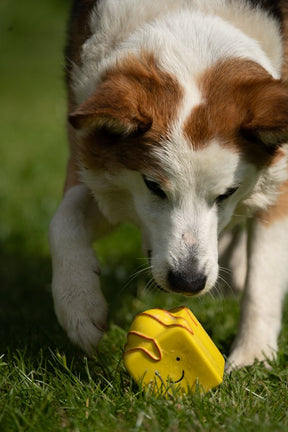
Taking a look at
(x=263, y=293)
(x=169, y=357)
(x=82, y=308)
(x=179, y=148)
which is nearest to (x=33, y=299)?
(x=82, y=308)

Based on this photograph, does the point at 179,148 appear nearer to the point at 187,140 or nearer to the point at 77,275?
the point at 187,140

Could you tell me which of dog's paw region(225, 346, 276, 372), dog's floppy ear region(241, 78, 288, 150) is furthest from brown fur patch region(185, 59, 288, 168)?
dog's paw region(225, 346, 276, 372)

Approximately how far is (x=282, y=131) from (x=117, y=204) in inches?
39.9

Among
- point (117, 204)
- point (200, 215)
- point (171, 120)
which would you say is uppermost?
point (171, 120)

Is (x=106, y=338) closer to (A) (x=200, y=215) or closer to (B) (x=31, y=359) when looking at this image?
(B) (x=31, y=359)

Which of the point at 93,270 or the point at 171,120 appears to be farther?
the point at 93,270

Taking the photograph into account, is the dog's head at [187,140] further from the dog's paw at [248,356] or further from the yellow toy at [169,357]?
the dog's paw at [248,356]

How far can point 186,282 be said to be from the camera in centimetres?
299

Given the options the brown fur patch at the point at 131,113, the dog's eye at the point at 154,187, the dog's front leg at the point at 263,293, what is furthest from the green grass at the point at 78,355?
the brown fur patch at the point at 131,113

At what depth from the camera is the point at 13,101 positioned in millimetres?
13258

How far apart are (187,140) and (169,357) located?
0.98m

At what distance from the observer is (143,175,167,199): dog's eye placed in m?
3.17

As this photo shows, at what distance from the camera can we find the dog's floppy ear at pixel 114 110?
9.33 feet

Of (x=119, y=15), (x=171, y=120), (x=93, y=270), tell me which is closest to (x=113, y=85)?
(x=171, y=120)
